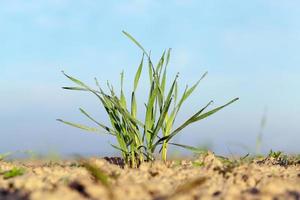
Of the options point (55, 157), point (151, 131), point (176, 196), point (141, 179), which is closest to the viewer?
point (176, 196)

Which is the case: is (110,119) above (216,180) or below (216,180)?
above

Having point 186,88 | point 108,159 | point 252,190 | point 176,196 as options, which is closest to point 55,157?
point 108,159

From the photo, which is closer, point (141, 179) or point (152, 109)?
point (141, 179)

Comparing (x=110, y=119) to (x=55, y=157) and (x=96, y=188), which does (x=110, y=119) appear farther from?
(x=96, y=188)

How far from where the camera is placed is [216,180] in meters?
2.64

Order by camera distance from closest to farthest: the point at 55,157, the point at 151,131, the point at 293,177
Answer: the point at 293,177
the point at 151,131
the point at 55,157

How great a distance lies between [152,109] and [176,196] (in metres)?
1.81

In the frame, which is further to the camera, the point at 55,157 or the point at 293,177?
the point at 55,157

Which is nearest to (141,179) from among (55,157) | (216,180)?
(216,180)

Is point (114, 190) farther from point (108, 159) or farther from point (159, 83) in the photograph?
point (108, 159)

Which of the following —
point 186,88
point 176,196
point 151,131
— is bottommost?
point 176,196

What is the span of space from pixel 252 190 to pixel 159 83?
1373 millimetres

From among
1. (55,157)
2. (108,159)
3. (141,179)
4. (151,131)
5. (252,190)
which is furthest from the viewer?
(108,159)

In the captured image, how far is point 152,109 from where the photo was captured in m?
3.58
